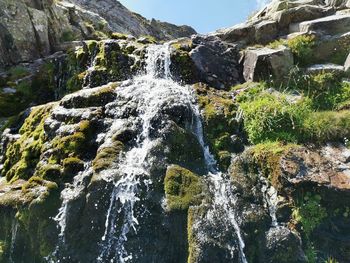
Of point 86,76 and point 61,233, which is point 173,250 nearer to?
point 61,233

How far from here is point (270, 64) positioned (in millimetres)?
13562

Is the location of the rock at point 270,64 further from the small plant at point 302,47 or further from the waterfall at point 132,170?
the waterfall at point 132,170

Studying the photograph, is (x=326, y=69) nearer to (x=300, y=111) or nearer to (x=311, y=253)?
(x=300, y=111)

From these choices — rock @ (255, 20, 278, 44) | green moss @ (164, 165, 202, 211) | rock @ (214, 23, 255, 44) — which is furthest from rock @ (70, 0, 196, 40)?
green moss @ (164, 165, 202, 211)

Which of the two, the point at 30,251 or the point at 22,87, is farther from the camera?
the point at 22,87

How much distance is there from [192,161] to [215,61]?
5947mm

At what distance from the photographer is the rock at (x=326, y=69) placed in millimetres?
12953

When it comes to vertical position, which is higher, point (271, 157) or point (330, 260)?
point (271, 157)

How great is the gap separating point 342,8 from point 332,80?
5359 millimetres

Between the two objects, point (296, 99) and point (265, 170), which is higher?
point (296, 99)

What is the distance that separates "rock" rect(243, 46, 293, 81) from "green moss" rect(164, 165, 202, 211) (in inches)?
217

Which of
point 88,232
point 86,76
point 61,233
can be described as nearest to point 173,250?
point 88,232

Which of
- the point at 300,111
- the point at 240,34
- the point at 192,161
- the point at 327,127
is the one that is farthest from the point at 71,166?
the point at 240,34

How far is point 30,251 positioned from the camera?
8.89m
